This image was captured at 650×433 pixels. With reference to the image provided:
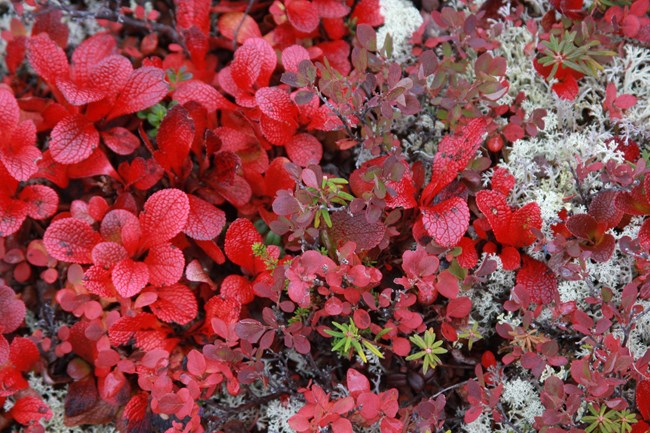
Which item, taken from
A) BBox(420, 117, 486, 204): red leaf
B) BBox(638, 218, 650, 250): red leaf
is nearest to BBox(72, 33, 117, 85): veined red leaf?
BBox(420, 117, 486, 204): red leaf

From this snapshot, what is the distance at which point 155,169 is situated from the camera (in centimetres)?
154

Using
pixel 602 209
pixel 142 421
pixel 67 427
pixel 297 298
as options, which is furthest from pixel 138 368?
pixel 602 209

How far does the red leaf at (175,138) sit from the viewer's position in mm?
1457

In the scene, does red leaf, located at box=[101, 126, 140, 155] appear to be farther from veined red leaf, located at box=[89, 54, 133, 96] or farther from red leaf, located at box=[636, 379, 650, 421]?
red leaf, located at box=[636, 379, 650, 421]

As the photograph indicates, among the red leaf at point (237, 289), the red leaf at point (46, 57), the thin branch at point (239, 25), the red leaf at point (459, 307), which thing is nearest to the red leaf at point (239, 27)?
the thin branch at point (239, 25)

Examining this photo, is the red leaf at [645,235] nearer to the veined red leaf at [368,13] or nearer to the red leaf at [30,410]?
the veined red leaf at [368,13]

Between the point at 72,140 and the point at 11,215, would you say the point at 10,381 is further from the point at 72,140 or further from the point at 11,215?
the point at 72,140

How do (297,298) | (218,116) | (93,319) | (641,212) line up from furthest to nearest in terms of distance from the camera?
(218,116) → (93,319) → (641,212) → (297,298)

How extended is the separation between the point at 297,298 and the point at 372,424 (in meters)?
0.36

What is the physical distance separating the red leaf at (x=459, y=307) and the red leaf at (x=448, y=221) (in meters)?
0.12

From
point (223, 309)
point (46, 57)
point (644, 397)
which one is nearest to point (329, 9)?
point (46, 57)

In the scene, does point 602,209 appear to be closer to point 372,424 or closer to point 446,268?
point 446,268

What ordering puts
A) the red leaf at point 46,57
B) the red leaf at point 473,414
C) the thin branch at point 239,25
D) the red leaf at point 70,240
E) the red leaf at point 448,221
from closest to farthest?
the red leaf at point 473,414
the red leaf at point 448,221
the red leaf at point 70,240
the red leaf at point 46,57
the thin branch at point 239,25

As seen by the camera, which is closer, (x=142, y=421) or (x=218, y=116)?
(x=142, y=421)
